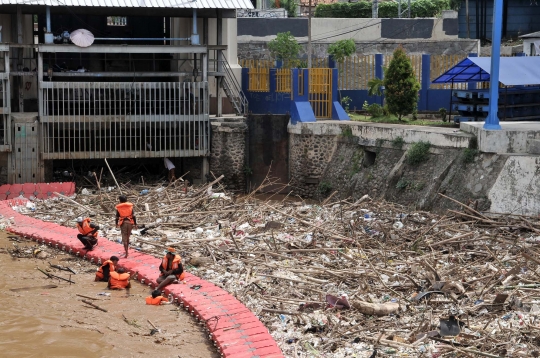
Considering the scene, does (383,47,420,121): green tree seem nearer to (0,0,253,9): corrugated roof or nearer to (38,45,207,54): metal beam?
(0,0,253,9): corrugated roof

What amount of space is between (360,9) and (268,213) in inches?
1030

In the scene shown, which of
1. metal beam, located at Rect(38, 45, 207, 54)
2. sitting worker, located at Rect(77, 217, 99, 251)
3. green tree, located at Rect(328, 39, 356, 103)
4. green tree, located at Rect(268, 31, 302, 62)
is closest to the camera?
sitting worker, located at Rect(77, 217, 99, 251)

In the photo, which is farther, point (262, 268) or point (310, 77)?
point (310, 77)

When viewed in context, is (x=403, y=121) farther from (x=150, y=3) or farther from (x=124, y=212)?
(x=124, y=212)

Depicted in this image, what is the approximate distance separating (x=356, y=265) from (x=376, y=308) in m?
2.56

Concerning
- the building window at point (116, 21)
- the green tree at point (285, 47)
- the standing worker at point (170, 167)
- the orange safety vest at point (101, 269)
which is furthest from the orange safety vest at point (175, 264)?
the green tree at point (285, 47)

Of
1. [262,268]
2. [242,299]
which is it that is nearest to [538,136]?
[262,268]

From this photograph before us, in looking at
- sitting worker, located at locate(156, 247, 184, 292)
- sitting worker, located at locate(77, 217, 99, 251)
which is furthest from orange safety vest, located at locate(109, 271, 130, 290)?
sitting worker, located at locate(77, 217, 99, 251)

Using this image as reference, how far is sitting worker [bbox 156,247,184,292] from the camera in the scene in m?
14.6

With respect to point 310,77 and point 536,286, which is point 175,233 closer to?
point 536,286

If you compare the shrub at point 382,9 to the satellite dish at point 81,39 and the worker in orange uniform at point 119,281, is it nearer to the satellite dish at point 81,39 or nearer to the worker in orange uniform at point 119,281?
the satellite dish at point 81,39

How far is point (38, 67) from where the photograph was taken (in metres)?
23.6

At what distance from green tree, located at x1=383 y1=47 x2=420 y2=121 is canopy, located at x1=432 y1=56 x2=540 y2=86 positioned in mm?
1048

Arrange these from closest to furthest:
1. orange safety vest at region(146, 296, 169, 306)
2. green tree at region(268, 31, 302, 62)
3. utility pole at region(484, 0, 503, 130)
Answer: orange safety vest at region(146, 296, 169, 306) → utility pole at region(484, 0, 503, 130) → green tree at region(268, 31, 302, 62)
